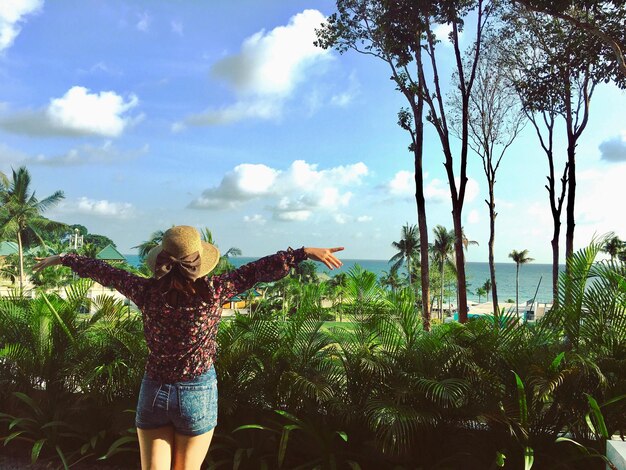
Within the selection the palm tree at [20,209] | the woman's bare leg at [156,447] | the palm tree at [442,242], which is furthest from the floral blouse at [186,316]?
the palm tree at [442,242]

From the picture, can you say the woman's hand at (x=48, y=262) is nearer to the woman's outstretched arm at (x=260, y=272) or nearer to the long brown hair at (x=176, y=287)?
the long brown hair at (x=176, y=287)

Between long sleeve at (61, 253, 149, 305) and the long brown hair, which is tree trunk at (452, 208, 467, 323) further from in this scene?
the long brown hair

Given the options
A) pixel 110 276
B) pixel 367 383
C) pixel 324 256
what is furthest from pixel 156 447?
pixel 367 383

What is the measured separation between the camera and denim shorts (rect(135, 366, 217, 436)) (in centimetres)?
219

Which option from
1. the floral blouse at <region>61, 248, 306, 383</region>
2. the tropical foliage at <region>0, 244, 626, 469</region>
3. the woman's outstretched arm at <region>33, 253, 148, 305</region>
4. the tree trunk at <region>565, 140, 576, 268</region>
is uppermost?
the tree trunk at <region>565, 140, 576, 268</region>

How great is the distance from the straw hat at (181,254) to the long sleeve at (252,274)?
0.36 feet

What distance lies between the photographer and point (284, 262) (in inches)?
95.2

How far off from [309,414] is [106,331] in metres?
1.74

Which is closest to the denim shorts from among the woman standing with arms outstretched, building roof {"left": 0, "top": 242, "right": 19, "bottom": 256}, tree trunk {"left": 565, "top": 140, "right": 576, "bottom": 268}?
the woman standing with arms outstretched

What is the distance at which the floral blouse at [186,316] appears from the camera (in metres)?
2.25

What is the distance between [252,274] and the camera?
239 cm

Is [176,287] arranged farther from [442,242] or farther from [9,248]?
[9,248]

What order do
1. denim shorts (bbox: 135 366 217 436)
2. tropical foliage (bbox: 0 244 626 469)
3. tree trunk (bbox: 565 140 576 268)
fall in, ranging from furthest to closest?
tree trunk (bbox: 565 140 576 268) → tropical foliage (bbox: 0 244 626 469) → denim shorts (bbox: 135 366 217 436)

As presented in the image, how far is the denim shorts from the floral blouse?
40 mm
